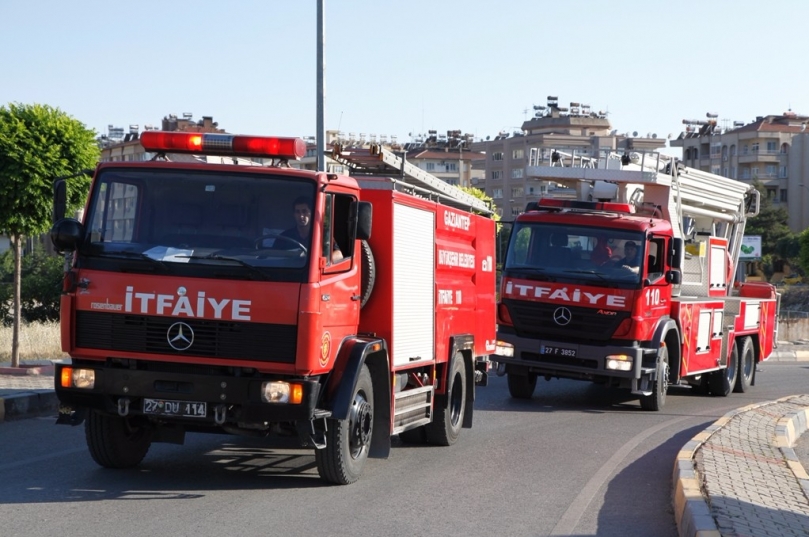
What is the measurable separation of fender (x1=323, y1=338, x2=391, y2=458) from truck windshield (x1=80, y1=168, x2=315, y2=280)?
926mm

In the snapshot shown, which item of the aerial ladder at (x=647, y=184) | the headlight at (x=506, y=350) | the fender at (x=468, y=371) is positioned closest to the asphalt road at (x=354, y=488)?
the fender at (x=468, y=371)

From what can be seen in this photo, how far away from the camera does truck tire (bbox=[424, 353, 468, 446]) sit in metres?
11.7

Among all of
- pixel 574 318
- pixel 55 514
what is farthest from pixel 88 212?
pixel 574 318

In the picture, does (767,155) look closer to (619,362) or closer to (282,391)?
(619,362)

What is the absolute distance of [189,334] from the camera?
814 centimetres

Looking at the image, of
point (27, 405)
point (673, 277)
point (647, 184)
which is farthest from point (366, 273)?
point (647, 184)

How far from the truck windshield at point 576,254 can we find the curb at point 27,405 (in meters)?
7.00

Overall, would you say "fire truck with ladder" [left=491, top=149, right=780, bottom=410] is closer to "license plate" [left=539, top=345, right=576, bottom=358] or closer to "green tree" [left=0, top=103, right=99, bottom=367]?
"license plate" [left=539, top=345, right=576, bottom=358]

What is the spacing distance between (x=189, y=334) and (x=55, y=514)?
154 centimetres

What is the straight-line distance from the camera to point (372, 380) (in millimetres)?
9453

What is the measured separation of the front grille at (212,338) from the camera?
26.5ft

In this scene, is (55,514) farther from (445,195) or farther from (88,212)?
(445,195)

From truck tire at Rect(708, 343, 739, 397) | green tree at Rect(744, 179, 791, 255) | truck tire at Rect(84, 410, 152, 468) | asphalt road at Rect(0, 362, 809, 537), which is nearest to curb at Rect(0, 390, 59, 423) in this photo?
asphalt road at Rect(0, 362, 809, 537)

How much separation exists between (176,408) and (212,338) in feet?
1.91
